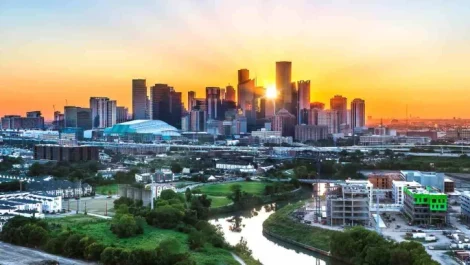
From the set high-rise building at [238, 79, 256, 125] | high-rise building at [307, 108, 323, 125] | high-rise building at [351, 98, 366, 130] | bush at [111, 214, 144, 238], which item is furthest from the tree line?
high-rise building at [351, 98, 366, 130]

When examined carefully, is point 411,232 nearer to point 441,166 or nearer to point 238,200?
point 238,200

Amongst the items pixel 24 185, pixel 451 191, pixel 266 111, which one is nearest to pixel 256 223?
pixel 451 191

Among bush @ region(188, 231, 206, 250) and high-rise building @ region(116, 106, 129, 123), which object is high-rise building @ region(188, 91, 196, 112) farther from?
bush @ region(188, 231, 206, 250)

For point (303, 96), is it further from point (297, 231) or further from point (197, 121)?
point (297, 231)

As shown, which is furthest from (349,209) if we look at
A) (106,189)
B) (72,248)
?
(106,189)

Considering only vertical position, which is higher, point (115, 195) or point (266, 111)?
point (266, 111)

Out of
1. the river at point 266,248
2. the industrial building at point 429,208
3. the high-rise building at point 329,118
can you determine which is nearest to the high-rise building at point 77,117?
the high-rise building at point 329,118

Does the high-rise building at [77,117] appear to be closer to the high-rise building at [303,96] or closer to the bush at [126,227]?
the high-rise building at [303,96]
